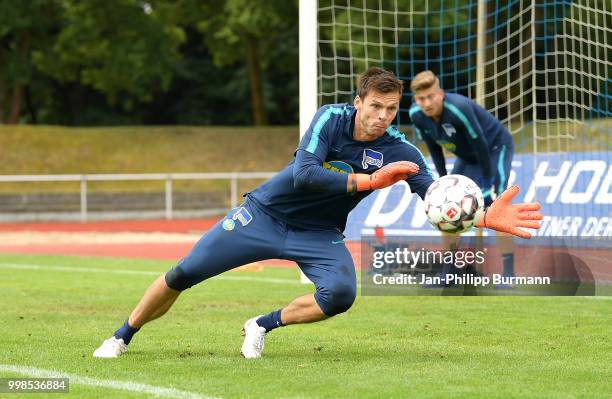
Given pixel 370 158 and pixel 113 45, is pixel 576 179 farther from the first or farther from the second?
pixel 113 45

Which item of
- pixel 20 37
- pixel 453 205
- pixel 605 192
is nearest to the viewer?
pixel 453 205

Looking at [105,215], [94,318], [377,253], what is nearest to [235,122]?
[105,215]

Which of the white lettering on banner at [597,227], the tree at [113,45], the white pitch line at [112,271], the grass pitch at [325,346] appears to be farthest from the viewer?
the tree at [113,45]

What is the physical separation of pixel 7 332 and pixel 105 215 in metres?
21.8

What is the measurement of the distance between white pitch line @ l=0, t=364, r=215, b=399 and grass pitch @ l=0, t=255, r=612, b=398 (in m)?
0.02

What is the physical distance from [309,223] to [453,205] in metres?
1.08

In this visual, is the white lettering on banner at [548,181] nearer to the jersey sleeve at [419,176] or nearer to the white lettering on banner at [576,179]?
the white lettering on banner at [576,179]

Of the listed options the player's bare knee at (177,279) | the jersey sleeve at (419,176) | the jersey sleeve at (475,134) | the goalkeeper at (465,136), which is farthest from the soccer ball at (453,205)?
the jersey sleeve at (475,134)

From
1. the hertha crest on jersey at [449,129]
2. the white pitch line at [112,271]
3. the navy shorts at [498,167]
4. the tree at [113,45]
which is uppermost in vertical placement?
the tree at [113,45]

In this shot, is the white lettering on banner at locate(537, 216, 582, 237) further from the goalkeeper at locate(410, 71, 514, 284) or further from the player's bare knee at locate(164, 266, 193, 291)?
the player's bare knee at locate(164, 266, 193, 291)

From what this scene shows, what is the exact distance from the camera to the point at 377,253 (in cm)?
1267

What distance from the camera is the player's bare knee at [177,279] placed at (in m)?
7.01

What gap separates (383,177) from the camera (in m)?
6.57

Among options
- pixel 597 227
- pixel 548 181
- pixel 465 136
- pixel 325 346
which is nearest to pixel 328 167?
pixel 325 346
